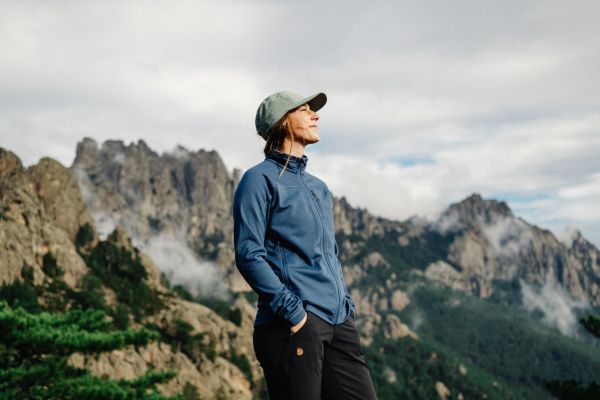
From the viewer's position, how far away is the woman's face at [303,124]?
179 inches

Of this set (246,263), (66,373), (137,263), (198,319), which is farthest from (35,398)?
(137,263)

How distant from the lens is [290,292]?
3887mm

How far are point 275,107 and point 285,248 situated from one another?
1.16m

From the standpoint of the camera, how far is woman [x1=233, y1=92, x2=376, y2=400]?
3.88m

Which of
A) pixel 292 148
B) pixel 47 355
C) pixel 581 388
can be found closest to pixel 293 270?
pixel 292 148

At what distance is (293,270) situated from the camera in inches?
161

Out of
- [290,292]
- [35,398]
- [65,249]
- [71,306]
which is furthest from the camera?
[65,249]

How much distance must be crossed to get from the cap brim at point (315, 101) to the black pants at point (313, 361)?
1.68 metres

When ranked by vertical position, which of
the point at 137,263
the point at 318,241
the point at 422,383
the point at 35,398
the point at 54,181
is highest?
Answer: the point at 54,181

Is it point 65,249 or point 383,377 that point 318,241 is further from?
point 383,377

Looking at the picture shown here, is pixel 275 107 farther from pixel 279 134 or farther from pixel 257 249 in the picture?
pixel 257 249

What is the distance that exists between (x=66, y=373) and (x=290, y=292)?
461 inches

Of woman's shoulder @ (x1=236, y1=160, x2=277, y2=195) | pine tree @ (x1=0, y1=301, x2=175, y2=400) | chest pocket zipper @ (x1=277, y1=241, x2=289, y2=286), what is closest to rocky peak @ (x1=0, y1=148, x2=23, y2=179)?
pine tree @ (x1=0, y1=301, x2=175, y2=400)

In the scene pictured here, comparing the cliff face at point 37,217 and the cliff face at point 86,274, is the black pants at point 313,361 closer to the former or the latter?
the cliff face at point 86,274
